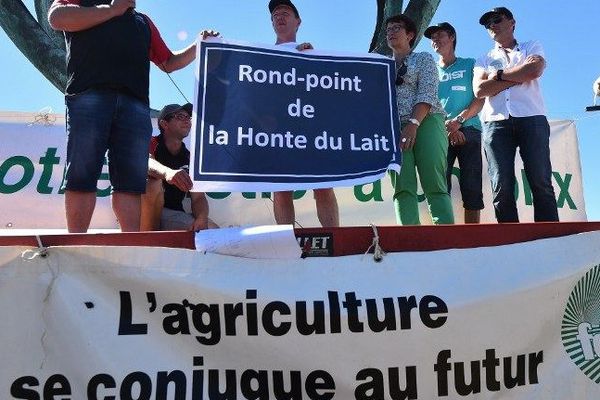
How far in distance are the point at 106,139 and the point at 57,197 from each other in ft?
5.81

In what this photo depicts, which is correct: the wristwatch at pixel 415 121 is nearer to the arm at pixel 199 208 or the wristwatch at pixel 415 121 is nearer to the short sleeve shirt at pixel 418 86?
the short sleeve shirt at pixel 418 86

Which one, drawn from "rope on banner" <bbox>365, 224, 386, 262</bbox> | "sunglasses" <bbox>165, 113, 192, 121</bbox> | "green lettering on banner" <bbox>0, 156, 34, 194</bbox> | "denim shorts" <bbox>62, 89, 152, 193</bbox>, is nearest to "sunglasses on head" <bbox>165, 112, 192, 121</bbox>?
"sunglasses" <bbox>165, 113, 192, 121</bbox>

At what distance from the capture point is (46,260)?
153 cm

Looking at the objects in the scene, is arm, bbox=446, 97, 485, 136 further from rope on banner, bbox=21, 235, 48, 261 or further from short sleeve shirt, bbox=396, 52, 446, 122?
rope on banner, bbox=21, 235, 48, 261

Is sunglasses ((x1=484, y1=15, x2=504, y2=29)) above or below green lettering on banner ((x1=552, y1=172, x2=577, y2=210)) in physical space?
above

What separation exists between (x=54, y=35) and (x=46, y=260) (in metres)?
5.09

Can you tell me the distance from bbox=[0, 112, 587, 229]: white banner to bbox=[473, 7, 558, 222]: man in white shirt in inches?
46.4

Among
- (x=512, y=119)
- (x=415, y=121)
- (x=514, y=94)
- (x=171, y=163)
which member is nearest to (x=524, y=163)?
(x=512, y=119)

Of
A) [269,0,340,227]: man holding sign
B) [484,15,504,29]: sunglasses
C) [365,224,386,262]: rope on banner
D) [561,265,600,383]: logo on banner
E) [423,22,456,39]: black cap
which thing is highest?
[423,22,456,39]: black cap

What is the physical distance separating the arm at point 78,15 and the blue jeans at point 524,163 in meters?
1.95

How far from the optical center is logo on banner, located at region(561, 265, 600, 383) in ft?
5.38

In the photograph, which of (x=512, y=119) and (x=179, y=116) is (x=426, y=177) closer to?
(x=512, y=119)

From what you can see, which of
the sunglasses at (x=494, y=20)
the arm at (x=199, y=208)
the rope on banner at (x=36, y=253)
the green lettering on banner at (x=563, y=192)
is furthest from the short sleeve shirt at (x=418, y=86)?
the green lettering on banner at (x=563, y=192)

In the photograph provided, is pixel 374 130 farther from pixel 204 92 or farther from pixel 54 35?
pixel 54 35
